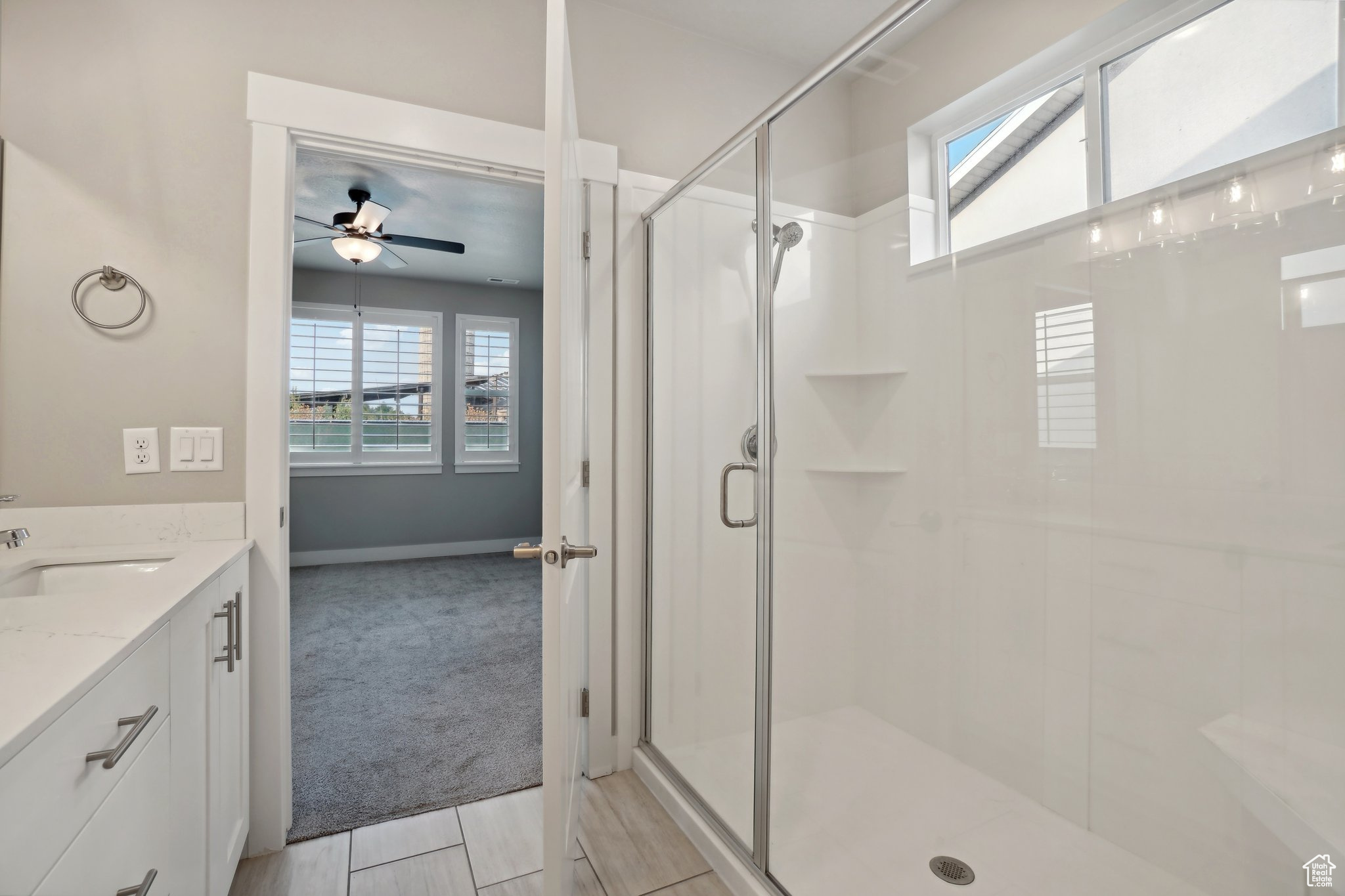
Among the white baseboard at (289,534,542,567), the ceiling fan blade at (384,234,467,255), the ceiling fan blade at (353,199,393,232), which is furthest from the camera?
the white baseboard at (289,534,542,567)

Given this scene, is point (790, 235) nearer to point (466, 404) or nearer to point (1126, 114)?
point (1126, 114)

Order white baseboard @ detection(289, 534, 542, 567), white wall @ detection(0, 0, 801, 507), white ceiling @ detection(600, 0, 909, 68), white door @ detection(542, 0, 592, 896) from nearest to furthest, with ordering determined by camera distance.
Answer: white door @ detection(542, 0, 592, 896) < white wall @ detection(0, 0, 801, 507) < white ceiling @ detection(600, 0, 909, 68) < white baseboard @ detection(289, 534, 542, 567)

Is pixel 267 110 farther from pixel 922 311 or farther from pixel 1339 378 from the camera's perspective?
pixel 1339 378

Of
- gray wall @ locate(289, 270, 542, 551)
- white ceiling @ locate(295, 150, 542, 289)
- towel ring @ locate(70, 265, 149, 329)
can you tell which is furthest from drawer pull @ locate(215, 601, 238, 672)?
gray wall @ locate(289, 270, 542, 551)

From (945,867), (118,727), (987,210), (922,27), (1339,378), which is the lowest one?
(945,867)

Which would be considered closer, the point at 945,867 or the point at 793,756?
the point at 945,867

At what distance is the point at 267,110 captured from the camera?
1.68 meters

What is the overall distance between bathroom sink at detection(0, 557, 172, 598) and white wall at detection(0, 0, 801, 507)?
26 cm

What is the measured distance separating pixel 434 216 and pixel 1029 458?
3999mm

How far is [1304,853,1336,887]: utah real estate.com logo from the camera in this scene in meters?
0.91

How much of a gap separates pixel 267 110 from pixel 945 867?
2609 millimetres

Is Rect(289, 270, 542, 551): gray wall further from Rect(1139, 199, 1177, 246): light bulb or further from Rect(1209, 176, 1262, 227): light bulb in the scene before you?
Rect(1209, 176, 1262, 227): light bulb

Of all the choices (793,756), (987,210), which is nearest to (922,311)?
(987,210)

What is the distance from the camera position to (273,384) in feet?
5.58
